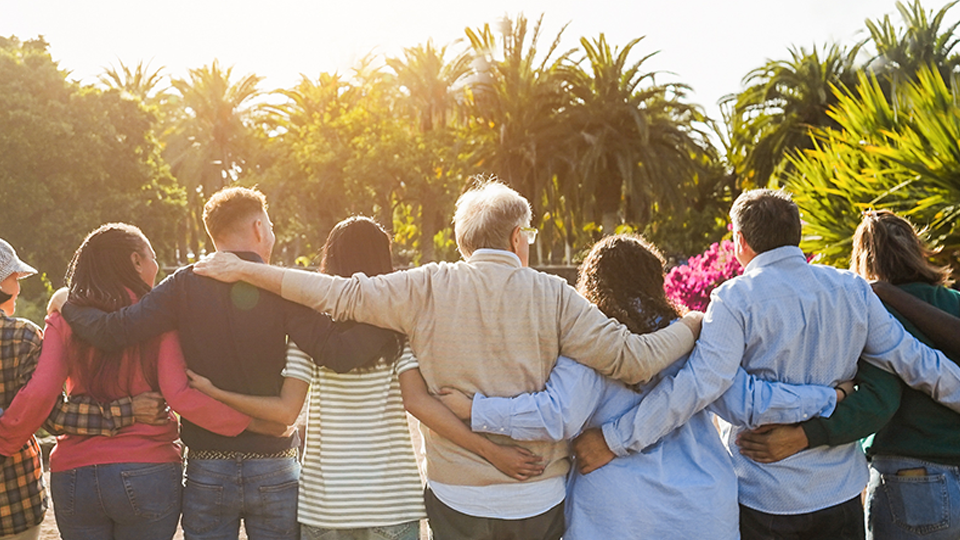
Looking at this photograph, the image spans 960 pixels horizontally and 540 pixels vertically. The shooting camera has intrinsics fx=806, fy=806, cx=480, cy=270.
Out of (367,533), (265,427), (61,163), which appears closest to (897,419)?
(367,533)

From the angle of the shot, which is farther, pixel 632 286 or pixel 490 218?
pixel 632 286

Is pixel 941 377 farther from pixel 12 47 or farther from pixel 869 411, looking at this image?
pixel 12 47

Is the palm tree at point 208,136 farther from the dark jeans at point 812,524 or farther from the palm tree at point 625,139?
the dark jeans at point 812,524

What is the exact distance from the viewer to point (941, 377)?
3.05 meters

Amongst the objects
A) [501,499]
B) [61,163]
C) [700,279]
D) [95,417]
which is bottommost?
[700,279]

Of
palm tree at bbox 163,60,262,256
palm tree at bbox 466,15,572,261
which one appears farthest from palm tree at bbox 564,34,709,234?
palm tree at bbox 163,60,262,256

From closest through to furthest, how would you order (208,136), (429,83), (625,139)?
1. (625,139)
2. (429,83)
3. (208,136)

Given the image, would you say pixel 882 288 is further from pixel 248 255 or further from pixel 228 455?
pixel 228 455

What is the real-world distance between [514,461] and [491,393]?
25 cm

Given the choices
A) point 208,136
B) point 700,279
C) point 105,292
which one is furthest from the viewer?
point 208,136

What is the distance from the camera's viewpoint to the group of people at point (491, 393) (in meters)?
2.89

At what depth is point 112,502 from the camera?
3043 mm

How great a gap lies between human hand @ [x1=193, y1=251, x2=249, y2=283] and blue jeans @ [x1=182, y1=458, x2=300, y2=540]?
Result: 70 cm

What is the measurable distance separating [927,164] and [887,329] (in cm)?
536
